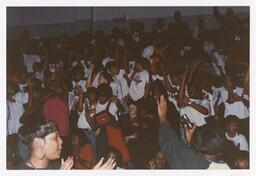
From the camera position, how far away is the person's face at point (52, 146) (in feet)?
11.5

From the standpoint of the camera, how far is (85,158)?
138 inches

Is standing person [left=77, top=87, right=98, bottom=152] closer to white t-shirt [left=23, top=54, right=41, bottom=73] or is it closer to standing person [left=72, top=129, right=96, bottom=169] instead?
standing person [left=72, top=129, right=96, bottom=169]

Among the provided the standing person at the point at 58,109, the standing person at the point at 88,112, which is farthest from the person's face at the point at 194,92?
the standing person at the point at 58,109

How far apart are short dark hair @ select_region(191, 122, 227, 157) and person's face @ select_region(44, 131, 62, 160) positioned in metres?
0.67

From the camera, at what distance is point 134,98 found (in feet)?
11.6

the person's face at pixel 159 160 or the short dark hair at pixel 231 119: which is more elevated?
the short dark hair at pixel 231 119

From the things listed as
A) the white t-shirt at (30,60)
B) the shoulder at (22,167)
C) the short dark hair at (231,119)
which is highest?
the white t-shirt at (30,60)

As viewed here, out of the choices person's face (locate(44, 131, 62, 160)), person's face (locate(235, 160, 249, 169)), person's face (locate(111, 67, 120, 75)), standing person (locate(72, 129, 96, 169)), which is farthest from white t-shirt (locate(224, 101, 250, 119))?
person's face (locate(44, 131, 62, 160))

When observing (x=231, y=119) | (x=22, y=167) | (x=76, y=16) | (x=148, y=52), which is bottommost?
(x=22, y=167)

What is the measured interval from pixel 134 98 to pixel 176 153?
35 cm

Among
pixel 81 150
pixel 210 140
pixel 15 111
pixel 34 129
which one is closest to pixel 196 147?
pixel 210 140

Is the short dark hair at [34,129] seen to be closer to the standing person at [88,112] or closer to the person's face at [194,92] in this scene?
the standing person at [88,112]

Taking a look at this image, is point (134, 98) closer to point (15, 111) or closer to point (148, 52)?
point (148, 52)
